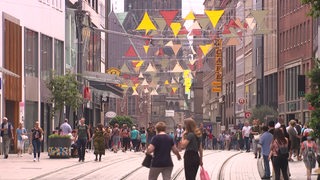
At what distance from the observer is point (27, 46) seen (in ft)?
187

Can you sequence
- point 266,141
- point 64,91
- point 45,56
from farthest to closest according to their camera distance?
point 45,56
point 64,91
point 266,141

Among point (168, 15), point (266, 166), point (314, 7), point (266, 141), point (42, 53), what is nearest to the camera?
point (314, 7)

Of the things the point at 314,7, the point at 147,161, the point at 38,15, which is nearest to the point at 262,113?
the point at 38,15

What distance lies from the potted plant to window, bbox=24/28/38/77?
37.3 ft

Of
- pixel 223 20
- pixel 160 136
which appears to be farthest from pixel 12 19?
pixel 223 20

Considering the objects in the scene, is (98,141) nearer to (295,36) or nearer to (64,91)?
(64,91)

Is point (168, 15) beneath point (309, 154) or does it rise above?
above

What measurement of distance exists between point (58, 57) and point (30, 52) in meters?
8.93

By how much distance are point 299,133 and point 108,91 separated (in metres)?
40.9

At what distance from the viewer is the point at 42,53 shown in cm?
6131

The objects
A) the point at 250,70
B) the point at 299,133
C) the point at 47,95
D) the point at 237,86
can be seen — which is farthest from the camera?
the point at 237,86

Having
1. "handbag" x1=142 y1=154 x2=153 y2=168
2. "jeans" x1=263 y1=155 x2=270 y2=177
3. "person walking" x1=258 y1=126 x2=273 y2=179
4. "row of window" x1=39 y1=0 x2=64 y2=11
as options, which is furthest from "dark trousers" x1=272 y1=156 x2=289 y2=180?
"row of window" x1=39 y1=0 x2=64 y2=11

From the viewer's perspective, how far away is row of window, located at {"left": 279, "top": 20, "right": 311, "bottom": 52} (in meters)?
75.1

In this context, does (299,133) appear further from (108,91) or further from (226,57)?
(226,57)
